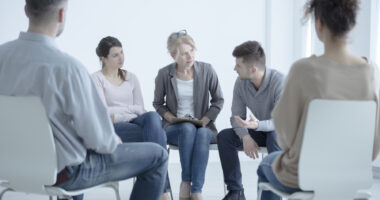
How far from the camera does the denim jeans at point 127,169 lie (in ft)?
6.12

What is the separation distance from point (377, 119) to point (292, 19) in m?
3.90

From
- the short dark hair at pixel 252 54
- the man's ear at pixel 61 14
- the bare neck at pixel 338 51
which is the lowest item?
the short dark hair at pixel 252 54

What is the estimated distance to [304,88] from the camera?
5.70 feet

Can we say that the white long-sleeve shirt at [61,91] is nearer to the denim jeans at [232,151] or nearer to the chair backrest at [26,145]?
the chair backrest at [26,145]

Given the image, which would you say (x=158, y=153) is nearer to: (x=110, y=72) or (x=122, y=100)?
(x=122, y=100)

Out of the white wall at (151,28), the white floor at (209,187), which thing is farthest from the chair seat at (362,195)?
the white wall at (151,28)

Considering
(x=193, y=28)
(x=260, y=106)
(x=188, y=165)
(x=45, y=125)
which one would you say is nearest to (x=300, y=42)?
(x=193, y=28)

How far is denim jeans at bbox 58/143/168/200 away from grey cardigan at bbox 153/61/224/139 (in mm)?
1430

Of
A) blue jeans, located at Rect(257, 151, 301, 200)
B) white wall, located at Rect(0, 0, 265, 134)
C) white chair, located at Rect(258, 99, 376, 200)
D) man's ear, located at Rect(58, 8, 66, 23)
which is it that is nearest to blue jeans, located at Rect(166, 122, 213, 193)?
blue jeans, located at Rect(257, 151, 301, 200)

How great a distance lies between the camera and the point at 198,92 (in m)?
3.53

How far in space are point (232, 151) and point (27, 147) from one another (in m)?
1.60

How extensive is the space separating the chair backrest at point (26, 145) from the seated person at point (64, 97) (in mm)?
42

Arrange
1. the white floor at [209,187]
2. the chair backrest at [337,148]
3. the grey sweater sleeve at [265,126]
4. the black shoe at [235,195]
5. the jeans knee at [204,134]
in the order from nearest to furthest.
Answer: the chair backrest at [337,148], the grey sweater sleeve at [265,126], the black shoe at [235,195], the jeans knee at [204,134], the white floor at [209,187]

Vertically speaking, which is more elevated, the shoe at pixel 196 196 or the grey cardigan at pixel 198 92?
the grey cardigan at pixel 198 92
